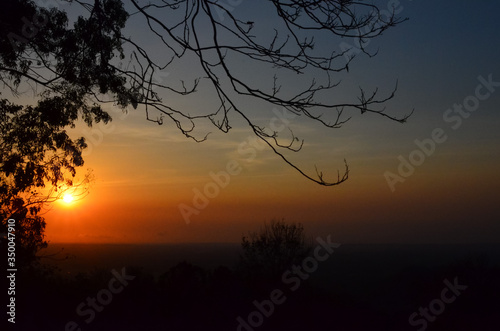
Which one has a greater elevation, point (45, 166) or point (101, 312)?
point (45, 166)

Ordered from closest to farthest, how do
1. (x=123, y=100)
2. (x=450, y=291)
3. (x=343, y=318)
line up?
(x=123, y=100) < (x=343, y=318) < (x=450, y=291)

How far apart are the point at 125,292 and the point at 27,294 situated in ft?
17.7

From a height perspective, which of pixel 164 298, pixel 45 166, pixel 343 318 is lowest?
pixel 343 318

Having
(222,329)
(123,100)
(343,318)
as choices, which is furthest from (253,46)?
(343,318)

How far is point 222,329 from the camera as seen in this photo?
2139cm

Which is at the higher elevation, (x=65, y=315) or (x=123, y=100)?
(x=123, y=100)

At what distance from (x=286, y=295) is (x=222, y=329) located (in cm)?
539

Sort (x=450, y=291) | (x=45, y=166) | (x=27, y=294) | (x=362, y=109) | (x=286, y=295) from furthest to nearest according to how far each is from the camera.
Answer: (x=450, y=291) → (x=286, y=295) → (x=27, y=294) → (x=45, y=166) → (x=362, y=109)

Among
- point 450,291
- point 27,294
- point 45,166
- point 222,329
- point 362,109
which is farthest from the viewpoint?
point 450,291

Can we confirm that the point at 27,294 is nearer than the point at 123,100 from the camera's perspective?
No

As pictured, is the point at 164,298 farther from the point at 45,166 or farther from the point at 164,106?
the point at 164,106

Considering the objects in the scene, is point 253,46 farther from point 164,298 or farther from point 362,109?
point 164,298

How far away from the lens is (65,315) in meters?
→ 19.6

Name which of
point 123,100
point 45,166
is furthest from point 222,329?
point 123,100
